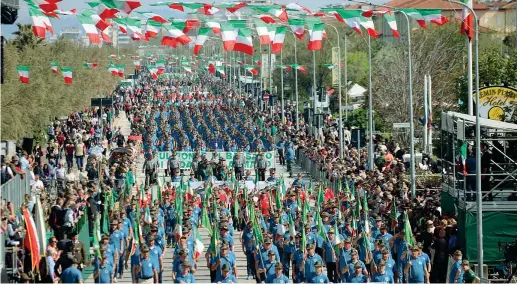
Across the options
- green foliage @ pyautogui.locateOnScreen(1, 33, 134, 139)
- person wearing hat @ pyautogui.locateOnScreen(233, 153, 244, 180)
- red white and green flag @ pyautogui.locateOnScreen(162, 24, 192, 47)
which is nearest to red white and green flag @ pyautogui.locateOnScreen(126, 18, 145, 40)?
red white and green flag @ pyautogui.locateOnScreen(162, 24, 192, 47)

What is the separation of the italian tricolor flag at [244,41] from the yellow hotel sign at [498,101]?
20.3 feet

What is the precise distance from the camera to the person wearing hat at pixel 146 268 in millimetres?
22219

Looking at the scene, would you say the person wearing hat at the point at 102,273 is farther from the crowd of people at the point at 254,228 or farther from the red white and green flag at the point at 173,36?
the red white and green flag at the point at 173,36

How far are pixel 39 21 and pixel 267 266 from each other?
1164 centimetres

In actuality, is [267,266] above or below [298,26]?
below

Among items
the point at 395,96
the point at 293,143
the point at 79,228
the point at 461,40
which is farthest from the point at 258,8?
the point at 461,40

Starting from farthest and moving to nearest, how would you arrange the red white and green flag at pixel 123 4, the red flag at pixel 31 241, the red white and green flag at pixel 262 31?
1. the red white and green flag at pixel 262 31
2. the red white and green flag at pixel 123 4
3. the red flag at pixel 31 241

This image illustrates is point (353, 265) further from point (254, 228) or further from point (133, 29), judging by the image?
point (133, 29)

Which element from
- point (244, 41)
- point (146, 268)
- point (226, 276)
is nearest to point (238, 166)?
point (244, 41)

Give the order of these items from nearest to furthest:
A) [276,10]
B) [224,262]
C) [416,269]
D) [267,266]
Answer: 1. [224,262]
2. [416,269]
3. [267,266]
4. [276,10]

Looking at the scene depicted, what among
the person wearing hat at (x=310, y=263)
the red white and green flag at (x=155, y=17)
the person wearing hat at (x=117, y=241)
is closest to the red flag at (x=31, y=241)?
the person wearing hat at (x=117, y=241)

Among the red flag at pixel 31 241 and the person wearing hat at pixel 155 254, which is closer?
the person wearing hat at pixel 155 254

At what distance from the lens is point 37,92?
165ft

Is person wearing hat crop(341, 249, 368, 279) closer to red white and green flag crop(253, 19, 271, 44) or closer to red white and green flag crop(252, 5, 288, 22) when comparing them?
red white and green flag crop(252, 5, 288, 22)
